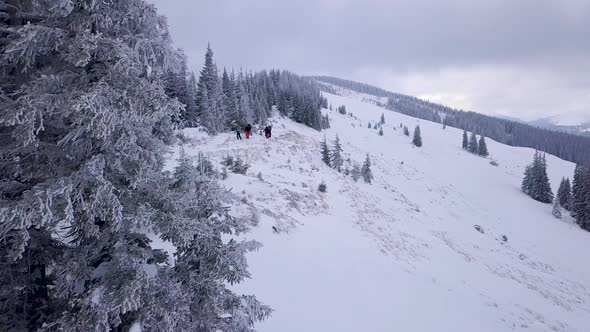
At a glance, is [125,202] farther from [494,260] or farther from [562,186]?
[562,186]

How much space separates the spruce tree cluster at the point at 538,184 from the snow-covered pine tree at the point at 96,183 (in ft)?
241

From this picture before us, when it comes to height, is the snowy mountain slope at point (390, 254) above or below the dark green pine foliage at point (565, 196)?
above

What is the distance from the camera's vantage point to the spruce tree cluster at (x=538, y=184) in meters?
61.4

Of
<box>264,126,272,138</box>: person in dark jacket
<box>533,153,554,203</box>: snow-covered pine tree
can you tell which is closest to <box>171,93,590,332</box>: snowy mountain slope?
<box>264,126,272,138</box>: person in dark jacket

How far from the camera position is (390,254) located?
64.5 feet

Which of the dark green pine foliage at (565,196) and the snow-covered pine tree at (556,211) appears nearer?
the snow-covered pine tree at (556,211)

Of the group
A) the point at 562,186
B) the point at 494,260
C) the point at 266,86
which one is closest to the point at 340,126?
the point at 266,86

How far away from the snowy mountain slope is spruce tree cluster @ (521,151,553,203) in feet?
41.1

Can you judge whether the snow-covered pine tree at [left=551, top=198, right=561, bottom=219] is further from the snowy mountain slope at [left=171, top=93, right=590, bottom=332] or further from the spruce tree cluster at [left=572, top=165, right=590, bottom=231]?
the snowy mountain slope at [left=171, top=93, right=590, bottom=332]

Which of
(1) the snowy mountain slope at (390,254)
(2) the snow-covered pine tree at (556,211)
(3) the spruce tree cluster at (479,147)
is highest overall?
(1) the snowy mountain slope at (390,254)

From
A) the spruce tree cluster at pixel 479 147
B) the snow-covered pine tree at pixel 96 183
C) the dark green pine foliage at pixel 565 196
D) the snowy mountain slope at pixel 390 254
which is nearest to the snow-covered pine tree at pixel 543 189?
the dark green pine foliage at pixel 565 196

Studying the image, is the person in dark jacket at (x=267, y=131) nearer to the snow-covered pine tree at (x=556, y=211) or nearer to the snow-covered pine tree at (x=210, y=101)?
the snow-covered pine tree at (x=210, y=101)

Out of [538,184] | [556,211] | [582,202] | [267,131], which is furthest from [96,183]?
[538,184]

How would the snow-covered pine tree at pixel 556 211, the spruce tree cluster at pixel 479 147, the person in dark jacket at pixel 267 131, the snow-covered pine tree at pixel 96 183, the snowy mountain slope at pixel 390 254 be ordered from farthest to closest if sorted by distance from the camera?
the spruce tree cluster at pixel 479 147
the snow-covered pine tree at pixel 556 211
the person in dark jacket at pixel 267 131
the snowy mountain slope at pixel 390 254
the snow-covered pine tree at pixel 96 183
